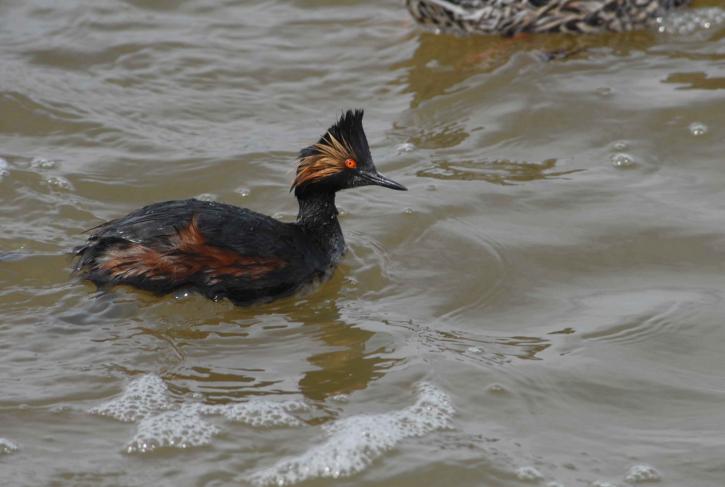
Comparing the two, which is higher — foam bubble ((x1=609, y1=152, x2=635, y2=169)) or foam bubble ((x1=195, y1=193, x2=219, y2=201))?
foam bubble ((x1=195, y1=193, x2=219, y2=201))

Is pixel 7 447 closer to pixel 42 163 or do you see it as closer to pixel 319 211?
pixel 319 211

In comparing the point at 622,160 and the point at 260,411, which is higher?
the point at 622,160

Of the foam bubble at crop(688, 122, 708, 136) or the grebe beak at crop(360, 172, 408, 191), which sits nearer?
the grebe beak at crop(360, 172, 408, 191)

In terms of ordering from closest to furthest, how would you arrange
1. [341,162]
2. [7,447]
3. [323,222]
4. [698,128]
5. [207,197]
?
1. [7,447]
2. [341,162]
3. [323,222]
4. [207,197]
5. [698,128]

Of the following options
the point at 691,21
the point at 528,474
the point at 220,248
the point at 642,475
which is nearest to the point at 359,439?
the point at 528,474

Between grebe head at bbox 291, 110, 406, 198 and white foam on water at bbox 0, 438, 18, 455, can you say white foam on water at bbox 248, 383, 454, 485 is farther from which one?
grebe head at bbox 291, 110, 406, 198

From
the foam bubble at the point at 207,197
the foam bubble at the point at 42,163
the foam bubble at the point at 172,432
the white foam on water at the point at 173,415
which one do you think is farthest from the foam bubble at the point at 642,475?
the foam bubble at the point at 42,163

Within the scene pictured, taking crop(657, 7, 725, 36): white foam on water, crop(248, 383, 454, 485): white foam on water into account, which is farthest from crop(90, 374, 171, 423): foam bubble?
crop(657, 7, 725, 36): white foam on water

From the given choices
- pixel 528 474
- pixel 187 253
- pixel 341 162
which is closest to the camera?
pixel 528 474

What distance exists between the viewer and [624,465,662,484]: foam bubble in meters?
5.33

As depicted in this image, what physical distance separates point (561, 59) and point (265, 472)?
5.81m

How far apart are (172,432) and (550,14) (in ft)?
20.2

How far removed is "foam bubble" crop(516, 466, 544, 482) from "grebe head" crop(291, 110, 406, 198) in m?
2.42

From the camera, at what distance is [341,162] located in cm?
746
